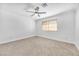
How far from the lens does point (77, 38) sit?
7.14 feet

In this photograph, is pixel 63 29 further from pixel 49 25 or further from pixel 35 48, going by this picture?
pixel 35 48

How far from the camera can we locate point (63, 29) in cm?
219

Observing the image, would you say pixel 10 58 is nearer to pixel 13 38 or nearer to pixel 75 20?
pixel 13 38

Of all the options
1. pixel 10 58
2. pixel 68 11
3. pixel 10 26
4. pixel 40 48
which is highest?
pixel 68 11

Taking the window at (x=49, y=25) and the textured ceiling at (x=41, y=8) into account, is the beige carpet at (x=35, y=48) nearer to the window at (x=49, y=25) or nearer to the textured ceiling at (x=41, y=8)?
the window at (x=49, y=25)

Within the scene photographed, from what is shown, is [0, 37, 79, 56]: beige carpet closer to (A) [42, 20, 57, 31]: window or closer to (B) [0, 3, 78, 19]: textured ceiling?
(A) [42, 20, 57, 31]: window

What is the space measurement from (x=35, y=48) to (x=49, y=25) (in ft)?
1.44

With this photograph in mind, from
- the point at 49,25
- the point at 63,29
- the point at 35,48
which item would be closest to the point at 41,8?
the point at 49,25

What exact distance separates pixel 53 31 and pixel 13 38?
2.16ft

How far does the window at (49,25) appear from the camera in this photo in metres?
2.20

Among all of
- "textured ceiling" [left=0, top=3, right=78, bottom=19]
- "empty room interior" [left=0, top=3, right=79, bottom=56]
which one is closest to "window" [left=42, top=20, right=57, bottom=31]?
"empty room interior" [left=0, top=3, right=79, bottom=56]

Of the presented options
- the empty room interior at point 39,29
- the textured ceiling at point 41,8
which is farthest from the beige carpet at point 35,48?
the textured ceiling at point 41,8

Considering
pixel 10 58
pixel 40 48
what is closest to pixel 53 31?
pixel 40 48

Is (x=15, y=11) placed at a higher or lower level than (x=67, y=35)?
higher
